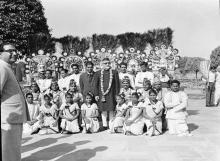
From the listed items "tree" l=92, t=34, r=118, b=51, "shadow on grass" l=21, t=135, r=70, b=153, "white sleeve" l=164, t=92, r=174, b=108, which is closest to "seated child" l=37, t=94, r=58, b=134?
"shadow on grass" l=21, t=135, r=70, b=153

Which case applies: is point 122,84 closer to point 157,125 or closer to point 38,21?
point 157,125

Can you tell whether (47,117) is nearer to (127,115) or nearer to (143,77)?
(127,115)

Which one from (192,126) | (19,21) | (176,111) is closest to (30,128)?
(176,111)

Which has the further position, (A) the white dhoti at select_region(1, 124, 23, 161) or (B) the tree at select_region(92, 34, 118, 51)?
(B) the tree at select_region(92, 34, 118, 51)

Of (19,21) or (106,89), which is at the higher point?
(19,21)

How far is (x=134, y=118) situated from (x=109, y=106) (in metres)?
1.00

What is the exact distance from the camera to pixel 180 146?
20.8 feet

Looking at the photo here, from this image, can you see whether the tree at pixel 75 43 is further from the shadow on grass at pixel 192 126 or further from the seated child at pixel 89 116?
the seated child at pixel 89 116

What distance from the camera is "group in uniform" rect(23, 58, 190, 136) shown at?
7691 mm

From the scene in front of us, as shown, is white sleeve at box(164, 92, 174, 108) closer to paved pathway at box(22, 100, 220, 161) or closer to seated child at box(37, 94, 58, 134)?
paved pathway at box(22, 100, 220, 161)

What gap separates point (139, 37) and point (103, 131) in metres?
15.5

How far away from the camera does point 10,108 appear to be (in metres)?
4.18

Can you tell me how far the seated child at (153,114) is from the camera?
24.7ft

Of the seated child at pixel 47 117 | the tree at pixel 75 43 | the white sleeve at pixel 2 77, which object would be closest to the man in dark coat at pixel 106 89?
the seated child at pixel 47 117
